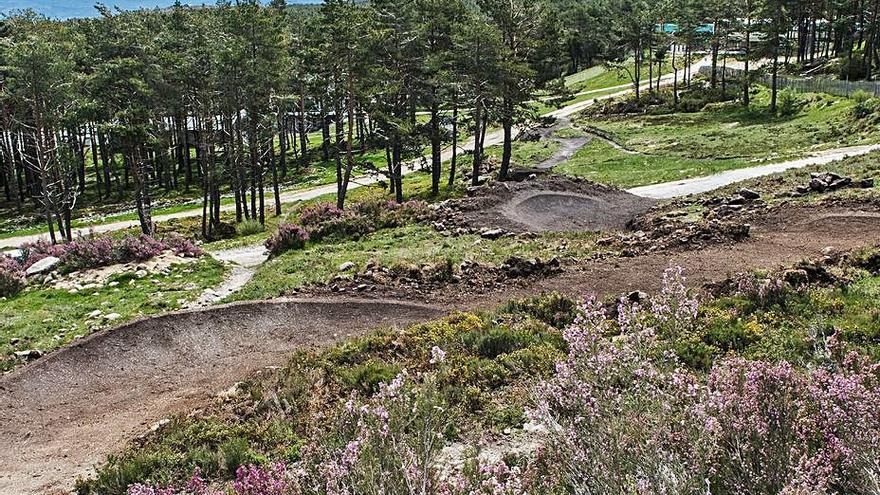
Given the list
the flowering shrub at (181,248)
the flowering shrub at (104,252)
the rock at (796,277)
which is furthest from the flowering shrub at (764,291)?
the flowering shrub at (104,252)

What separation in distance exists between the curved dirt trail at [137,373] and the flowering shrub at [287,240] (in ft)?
26.7

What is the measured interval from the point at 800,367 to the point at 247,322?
14.2 metres

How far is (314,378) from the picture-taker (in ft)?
43.6

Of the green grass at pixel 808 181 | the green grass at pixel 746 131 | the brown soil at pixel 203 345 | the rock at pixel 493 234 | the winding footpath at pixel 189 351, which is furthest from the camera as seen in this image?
the green grass at pixel 746 131

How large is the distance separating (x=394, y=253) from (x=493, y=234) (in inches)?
167

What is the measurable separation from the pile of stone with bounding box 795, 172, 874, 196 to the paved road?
8627mm

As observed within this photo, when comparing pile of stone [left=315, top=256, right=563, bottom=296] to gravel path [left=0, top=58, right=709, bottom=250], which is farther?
gravel path [left=0, top=58, right=709, bottom=250]

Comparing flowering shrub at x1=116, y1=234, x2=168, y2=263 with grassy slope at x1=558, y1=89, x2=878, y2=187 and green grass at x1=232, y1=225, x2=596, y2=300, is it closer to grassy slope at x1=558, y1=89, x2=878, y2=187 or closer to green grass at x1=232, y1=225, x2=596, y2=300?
green grass at x1=232, y1=225, x2=596, y2=300

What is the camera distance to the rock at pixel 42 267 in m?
24.4

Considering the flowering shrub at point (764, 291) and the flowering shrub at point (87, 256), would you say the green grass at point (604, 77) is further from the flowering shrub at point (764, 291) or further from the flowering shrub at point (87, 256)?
the flowering shrub at point (764, 291)

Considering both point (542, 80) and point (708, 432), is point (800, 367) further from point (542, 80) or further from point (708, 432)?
point (542, 80)

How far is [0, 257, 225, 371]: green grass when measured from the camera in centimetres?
1773

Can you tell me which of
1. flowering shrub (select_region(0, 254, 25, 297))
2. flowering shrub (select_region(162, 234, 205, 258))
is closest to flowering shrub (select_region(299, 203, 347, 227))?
flowering shrub (select_region(162, 234, 205, 258))

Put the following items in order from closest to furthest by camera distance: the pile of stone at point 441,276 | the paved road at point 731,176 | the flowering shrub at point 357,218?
the pile of stone at point 441,276 → the flowering shrub at point 357,218 → the paved road at point 731,176
